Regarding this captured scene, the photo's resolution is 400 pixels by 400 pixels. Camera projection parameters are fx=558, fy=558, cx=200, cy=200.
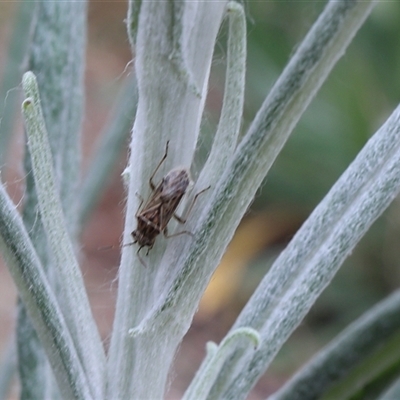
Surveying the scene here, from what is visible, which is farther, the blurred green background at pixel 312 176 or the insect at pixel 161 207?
the blurred green background at pixel 312 176

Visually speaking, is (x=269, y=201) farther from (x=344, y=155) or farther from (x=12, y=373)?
(x=12, y=373)

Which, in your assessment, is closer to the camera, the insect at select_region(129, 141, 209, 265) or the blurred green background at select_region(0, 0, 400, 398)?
the insect at select_region(129, 141, 209, 265)

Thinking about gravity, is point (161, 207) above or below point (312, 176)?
below

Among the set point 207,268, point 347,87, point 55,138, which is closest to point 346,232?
point 207,268

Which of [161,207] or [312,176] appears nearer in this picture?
[161,207]
